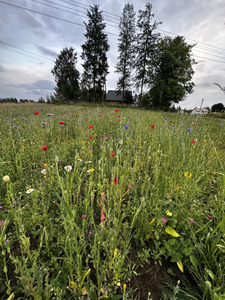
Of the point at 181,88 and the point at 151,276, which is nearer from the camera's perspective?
the point at 151,276

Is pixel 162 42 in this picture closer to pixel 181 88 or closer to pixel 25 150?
pixel 181 88

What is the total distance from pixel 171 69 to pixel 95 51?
535 inches

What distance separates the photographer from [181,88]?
2342 cm

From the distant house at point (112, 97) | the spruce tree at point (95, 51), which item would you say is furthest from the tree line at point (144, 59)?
the distant house at point (112, 97)

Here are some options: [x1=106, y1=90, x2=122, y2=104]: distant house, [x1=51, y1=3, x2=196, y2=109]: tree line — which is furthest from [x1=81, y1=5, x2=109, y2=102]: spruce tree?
[x1=106, y1=90, x2=122, y2=104]: distant house

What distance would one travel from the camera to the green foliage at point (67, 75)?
29047 mm

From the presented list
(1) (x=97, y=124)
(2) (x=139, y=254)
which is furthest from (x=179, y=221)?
(1) (x=97, y=124)

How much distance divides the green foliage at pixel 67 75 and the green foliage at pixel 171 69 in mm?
15710

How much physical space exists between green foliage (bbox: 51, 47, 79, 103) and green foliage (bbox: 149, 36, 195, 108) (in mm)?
15710

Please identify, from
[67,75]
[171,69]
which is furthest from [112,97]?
[171,69]

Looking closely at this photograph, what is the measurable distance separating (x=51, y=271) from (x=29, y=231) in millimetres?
420

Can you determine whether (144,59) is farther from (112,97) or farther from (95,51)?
(112,97)

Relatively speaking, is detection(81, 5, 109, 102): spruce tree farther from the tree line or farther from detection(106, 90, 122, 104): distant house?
detection(106, 90, 122, 104): distant house

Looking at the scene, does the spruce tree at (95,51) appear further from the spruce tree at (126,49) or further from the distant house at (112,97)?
the distant house at (112,97)
